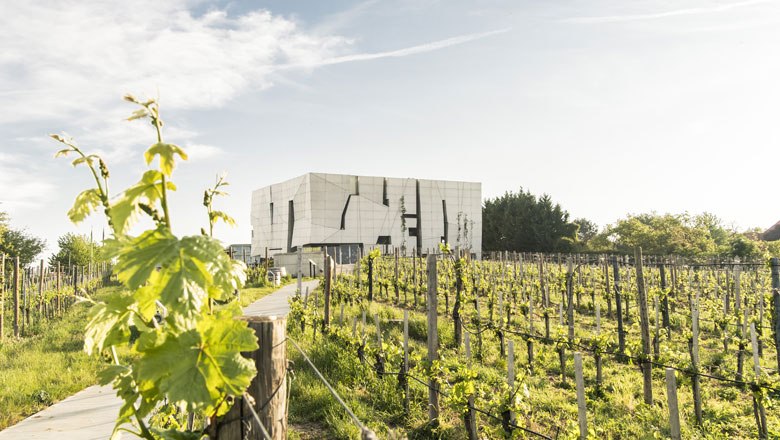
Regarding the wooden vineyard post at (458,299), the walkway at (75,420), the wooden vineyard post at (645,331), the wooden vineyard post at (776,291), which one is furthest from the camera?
the wooden vineyard post at (458,299)

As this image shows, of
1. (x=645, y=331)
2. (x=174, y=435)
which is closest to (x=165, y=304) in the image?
(x=174, y=435)

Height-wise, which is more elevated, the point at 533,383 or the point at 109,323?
the point at 109,323

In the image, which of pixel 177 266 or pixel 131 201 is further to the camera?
pixel 131 201

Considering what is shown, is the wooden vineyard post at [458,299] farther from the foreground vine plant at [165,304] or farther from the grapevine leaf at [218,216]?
the foreground vine plant at [165,304]

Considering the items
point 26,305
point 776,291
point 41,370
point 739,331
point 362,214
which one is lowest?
point 739,331

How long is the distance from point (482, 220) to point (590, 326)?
41333 millimetres

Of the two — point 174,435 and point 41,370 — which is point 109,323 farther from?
point 41,370

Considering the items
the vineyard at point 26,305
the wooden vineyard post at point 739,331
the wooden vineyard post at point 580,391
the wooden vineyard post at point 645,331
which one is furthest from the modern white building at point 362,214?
the wooden vineyard post at point 580,391

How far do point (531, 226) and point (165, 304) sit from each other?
49643mm

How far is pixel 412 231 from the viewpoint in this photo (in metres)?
47.5

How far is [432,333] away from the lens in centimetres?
569

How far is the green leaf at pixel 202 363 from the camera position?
122 cm

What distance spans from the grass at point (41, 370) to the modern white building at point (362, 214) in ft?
104

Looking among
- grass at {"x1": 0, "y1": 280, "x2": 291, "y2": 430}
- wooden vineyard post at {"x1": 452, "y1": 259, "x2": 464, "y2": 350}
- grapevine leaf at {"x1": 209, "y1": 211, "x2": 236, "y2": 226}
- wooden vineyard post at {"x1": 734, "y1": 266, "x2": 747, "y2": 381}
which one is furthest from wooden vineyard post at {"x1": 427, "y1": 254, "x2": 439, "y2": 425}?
wooden vineyard post at {"x1": 734, "y1": 266, "x2": 747, "y2": 381}
